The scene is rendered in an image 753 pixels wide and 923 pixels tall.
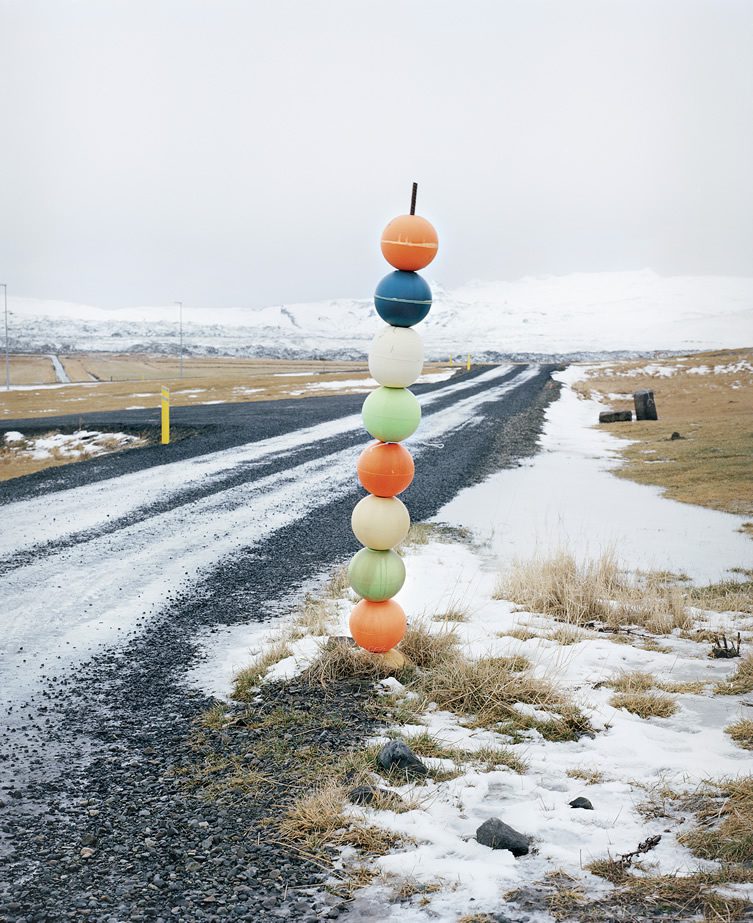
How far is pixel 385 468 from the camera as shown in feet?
19.1

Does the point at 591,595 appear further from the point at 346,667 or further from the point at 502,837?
the point at 502,837

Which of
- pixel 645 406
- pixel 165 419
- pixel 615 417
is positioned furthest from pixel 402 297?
pixel 645 406

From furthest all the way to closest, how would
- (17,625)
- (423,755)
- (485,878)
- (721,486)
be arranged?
(721,486), (17,625), (423,755), (485,878)

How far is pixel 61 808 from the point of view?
3.96m

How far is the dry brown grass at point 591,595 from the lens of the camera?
23.2 ft

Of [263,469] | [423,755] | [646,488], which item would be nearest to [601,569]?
[423,755]

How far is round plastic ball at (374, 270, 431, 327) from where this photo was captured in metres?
5.55

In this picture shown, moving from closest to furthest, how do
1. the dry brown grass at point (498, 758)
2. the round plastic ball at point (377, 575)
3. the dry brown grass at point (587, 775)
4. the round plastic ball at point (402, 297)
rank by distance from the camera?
1. the dry brown grass at point (587, 775)
2. the dry brown grass at point (498, 758)
3. the round plastic ball at point (402, 297)
4. the round plastic ball at point (377, 575)

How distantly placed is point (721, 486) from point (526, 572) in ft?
28.8

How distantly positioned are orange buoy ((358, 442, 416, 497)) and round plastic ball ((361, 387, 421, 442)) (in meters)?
0.10

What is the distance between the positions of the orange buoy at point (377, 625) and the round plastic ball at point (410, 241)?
8.09ft

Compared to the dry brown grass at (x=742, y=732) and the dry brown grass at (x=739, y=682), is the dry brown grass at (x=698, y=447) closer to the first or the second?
the dry brown grass at (x=739, y=682)

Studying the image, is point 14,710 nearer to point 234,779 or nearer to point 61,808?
point 61,808

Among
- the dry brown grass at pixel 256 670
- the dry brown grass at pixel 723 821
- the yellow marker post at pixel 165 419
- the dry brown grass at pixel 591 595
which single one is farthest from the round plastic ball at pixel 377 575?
the yellow marker post at pixel 165 419
